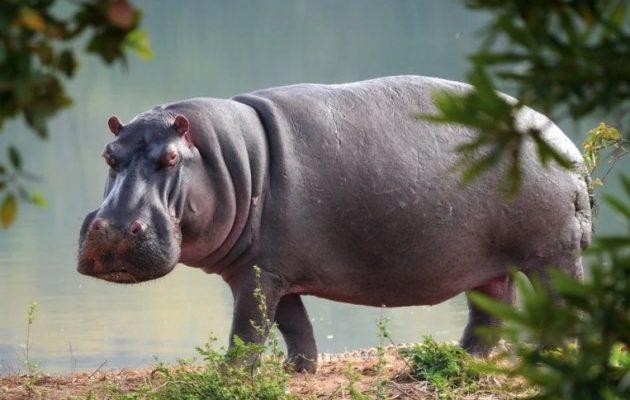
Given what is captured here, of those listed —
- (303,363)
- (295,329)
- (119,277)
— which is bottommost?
(303,363)

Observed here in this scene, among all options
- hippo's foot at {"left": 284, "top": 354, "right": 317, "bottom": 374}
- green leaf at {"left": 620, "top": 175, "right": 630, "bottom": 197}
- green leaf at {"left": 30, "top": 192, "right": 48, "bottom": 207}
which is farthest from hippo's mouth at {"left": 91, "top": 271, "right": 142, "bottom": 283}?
green leaf at {"left": 620, "top": 175, "right": 630, "bottom": 197}

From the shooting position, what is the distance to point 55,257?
46.7 ft

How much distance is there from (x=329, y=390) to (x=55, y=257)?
31.7 ft

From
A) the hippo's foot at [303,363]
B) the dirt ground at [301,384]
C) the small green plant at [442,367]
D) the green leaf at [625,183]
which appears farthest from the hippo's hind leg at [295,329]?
the green leaf at [625,183]

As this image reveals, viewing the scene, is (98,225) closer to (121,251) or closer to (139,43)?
(121,251)

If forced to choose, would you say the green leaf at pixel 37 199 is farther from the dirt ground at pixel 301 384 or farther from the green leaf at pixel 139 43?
the dirt ground at pixel 301 384

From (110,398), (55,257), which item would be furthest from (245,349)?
(55,257)

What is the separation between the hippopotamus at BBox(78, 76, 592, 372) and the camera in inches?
196

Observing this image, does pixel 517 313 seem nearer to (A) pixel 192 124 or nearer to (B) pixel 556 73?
(B) pixel 556 73

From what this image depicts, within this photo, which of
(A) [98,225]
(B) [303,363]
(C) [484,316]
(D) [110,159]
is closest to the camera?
(A) [98,225]

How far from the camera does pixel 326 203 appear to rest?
532cm

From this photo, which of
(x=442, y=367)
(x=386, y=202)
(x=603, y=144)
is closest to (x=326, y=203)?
(x=386, y=202)

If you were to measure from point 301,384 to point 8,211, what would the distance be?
3803mm

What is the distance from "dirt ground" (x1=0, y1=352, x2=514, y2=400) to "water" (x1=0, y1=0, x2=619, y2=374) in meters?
0.63
